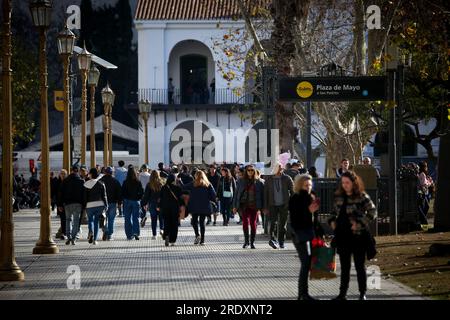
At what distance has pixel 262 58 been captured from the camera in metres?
31.6

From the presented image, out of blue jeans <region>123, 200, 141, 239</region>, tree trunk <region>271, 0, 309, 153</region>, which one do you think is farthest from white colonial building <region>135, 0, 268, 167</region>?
blue jeans <region>123, 200, 141, 239</region>

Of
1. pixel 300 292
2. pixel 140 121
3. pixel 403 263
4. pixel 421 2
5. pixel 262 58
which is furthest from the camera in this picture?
pixel 140 121

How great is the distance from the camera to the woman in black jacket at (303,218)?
13992 millimetres

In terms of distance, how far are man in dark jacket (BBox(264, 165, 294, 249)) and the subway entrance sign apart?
263 centimetres

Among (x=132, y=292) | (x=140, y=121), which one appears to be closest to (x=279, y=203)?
(x=132, y=292)

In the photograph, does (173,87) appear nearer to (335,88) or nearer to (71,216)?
(71,216)

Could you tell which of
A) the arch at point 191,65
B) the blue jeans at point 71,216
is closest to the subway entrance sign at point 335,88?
the blue jeans at point 71,216

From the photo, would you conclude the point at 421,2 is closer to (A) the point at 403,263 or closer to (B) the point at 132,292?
(A) the point at 403,263

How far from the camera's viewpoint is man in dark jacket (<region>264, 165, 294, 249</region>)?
22208 mm

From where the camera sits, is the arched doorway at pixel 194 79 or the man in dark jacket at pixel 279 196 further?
the arched doorway at pixel 194 79

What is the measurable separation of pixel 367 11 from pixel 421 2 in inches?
268

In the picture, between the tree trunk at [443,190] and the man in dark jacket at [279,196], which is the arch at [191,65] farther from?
the man in dark jacket at [279,196]

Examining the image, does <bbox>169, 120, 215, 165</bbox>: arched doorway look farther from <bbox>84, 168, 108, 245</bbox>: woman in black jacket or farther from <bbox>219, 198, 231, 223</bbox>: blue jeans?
<bbox>84, 168, 108, 245</bbox>: woman in black jacket

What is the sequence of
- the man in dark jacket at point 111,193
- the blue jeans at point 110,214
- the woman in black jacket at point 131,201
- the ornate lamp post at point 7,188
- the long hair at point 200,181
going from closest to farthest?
the ornate lamp post at point 7,188 → the long hair at point 200,181 → the man in dark jacket at point 111,193 → the blue jeans at point 110,214 → the woman in black jacket at point 131,201
